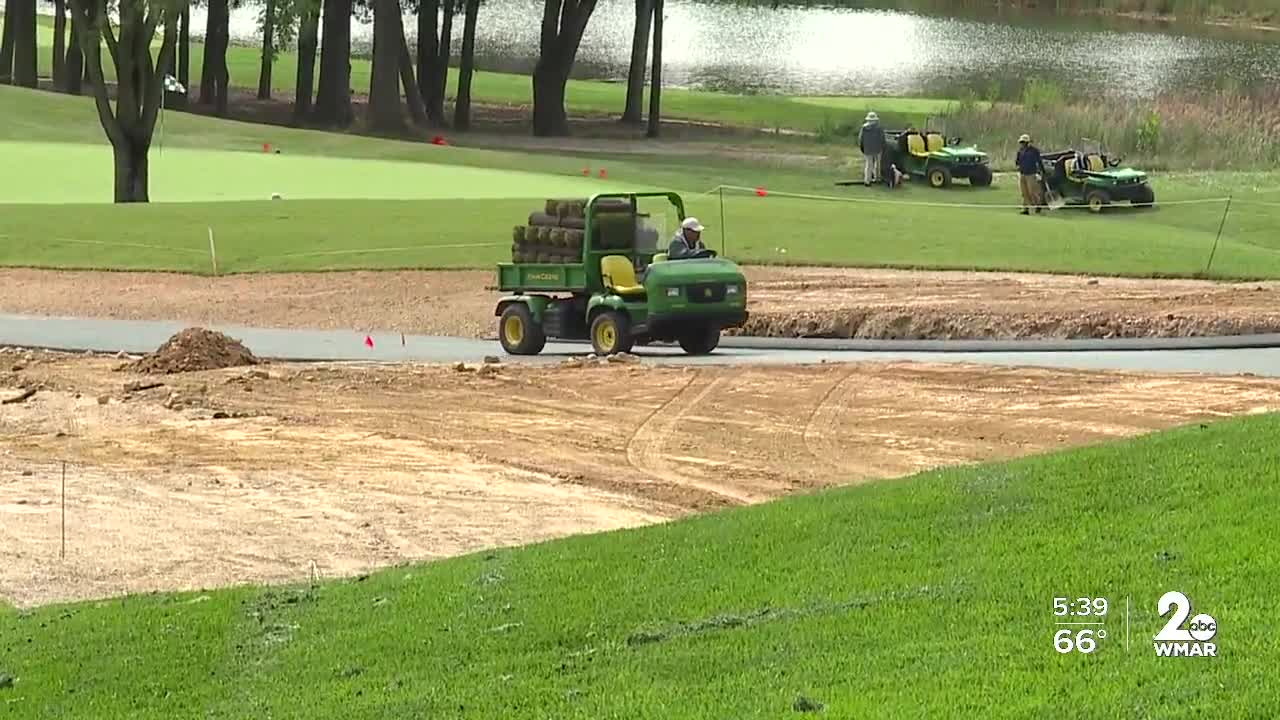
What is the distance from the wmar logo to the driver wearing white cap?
14.9 metres

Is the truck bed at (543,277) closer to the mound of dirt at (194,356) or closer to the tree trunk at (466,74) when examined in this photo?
the mound of dirt at (194,356)

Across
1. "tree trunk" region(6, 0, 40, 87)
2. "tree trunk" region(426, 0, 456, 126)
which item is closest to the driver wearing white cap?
"tree trunk" region(426, 0, 456, 126)

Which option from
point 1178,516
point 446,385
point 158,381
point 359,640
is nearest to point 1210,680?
point 1178,516

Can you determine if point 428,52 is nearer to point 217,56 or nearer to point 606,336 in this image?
point 217,56

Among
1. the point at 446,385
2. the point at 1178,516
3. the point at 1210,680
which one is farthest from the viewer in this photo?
the point at 446,385

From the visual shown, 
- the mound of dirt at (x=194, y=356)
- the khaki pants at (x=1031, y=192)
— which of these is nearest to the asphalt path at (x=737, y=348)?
the mound of dirt at (x=194, y=356)

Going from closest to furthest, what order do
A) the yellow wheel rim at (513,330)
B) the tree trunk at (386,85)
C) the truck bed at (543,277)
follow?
the truck bed at (543,277), the yellow wheel rim at (513,330), the tree trunk at (386,85)

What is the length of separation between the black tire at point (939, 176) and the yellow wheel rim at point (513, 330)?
22.0m

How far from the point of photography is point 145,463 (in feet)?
61.1

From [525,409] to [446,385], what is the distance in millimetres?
1762

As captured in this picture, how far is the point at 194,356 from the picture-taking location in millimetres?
23500

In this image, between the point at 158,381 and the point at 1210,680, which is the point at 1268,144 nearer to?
the point at 158,381

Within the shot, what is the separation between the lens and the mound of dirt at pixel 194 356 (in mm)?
23422

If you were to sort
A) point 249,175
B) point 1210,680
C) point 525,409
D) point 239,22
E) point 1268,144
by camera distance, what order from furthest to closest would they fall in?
point 239,22, point 1268,144, point 249,175, point 525,409, point 1210,680
